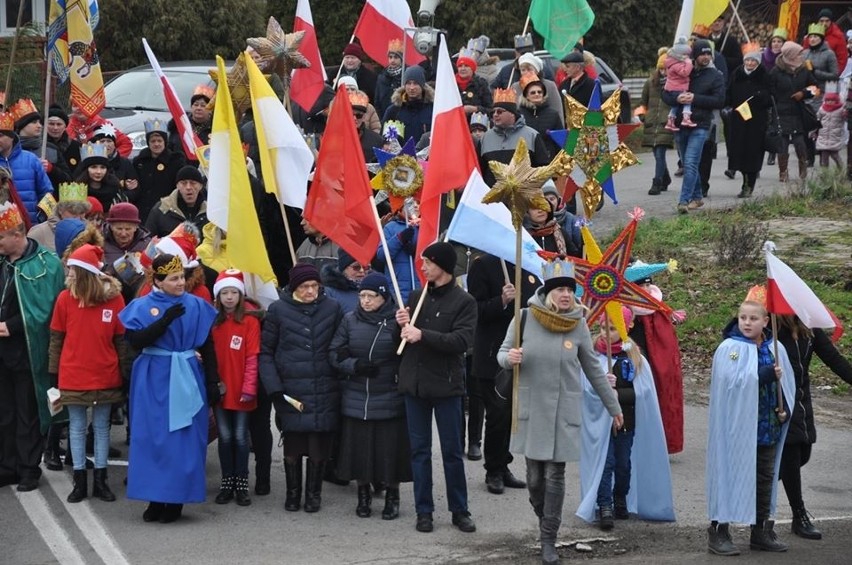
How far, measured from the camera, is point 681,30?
18688 millimetres

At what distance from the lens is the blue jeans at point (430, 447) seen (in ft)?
30.7

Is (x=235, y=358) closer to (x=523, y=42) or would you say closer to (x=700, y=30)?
(x=523, y=42)

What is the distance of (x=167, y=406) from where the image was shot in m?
9.51

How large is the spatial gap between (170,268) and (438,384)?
184 cm

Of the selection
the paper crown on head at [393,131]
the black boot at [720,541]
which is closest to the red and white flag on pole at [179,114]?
the paper crown on head at [393,131]

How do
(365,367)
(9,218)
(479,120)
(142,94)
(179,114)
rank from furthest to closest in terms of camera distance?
(142,94), (479,120), (179,114), (9,218), (365,367)

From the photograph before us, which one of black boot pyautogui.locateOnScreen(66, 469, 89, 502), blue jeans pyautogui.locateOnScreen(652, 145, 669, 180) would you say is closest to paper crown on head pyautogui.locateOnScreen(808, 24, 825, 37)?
blue jeans pyautogui.locateOnScreen(652, 145, 669, 180)

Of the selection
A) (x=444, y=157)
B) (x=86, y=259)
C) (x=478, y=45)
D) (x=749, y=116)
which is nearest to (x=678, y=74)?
(x=749, y=116)

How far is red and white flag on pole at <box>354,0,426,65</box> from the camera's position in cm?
1659

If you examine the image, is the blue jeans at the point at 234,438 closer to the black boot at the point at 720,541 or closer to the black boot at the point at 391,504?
the black boot at the point at 391,504

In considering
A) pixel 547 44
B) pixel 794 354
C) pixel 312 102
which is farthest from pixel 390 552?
pixel 547 44

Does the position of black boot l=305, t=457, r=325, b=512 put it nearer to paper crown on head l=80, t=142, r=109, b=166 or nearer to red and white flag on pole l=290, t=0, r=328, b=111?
paper crown on head l=80, t=142, r=109, b=166

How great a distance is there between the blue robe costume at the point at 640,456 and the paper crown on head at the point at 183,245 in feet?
8.96

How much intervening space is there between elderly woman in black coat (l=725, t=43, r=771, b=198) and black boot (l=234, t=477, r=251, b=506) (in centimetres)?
1070
